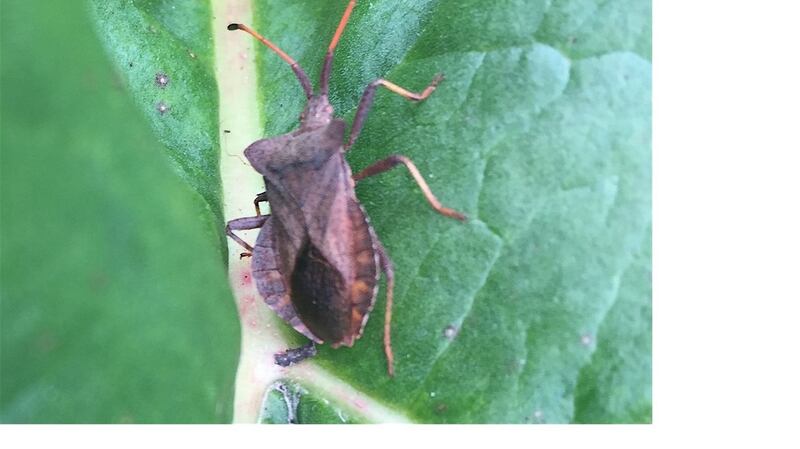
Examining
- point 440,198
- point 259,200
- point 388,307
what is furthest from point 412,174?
point 259,200

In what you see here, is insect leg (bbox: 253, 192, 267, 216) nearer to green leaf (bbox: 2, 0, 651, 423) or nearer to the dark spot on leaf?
green leaf (bbox: 2, 0, 651, 423)

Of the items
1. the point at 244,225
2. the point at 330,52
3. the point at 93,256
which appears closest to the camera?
the point at 93,256

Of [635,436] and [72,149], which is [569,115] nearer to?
[635,436]

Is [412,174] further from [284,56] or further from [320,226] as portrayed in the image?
[284,56]

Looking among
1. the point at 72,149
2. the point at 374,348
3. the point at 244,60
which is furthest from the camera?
the point at 244,60

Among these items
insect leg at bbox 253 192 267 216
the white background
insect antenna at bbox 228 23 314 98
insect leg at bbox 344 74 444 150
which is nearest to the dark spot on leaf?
insect antenna at bbox 228 23 314 98
